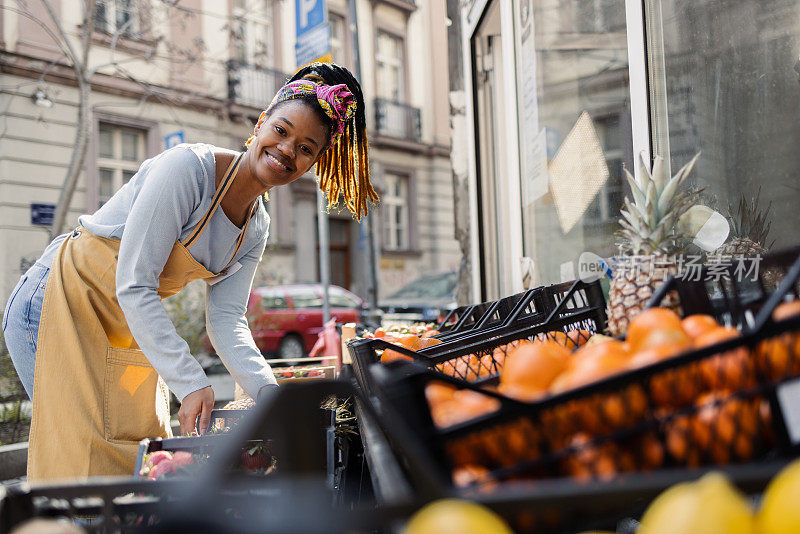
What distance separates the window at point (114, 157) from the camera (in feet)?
42.8

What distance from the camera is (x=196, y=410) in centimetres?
172

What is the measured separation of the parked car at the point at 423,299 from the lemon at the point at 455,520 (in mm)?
9305

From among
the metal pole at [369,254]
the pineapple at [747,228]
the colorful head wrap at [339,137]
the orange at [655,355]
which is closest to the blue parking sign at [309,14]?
the metal pole at [369,254]

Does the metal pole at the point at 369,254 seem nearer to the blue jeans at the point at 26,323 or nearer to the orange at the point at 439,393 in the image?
the blue jeans at the point at 26,323

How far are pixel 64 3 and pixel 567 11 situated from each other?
11384 millimetres

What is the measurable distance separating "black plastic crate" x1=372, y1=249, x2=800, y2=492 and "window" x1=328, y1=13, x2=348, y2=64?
60.9 feet

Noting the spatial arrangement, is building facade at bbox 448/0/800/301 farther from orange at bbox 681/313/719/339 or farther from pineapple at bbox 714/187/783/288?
orange at bbox 681/313/719/339

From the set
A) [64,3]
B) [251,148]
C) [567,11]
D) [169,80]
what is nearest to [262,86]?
[169,80]

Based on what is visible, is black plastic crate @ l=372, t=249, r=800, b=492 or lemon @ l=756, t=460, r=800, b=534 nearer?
lemon @ l=756, t=460, r=800, b=534

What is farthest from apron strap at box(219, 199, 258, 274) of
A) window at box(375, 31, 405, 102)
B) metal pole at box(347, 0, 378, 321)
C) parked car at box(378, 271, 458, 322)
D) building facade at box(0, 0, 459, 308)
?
window at box(375, 31, 405, 102)

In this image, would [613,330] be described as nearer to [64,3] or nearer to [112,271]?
[112,271]

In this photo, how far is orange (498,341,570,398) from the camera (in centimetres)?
89

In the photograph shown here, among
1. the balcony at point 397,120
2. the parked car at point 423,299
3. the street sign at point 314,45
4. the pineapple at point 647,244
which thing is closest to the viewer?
the pineapple at point 647,244

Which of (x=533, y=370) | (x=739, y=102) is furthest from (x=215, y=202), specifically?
(x=739, y=102)
